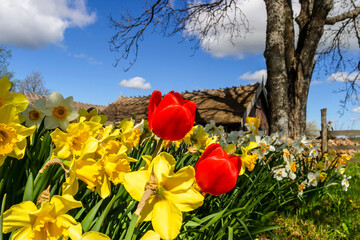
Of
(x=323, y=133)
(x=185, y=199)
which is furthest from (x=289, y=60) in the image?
(x=185, y=199)

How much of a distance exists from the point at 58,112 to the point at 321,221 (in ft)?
11.0

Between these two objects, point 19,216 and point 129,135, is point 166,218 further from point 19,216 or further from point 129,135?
point 129,135

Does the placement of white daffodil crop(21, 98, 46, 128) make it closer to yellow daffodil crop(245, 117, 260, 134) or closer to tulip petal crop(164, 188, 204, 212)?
tulip petal crop(164, 188, 204, 212)

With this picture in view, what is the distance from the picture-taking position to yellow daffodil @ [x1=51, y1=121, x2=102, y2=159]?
860 millimetres

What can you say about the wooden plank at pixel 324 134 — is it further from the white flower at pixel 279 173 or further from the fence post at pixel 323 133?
the white flower at pixel 279 173

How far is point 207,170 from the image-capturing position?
25.8 inches

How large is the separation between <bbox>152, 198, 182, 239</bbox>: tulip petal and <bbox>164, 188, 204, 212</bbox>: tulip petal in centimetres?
1

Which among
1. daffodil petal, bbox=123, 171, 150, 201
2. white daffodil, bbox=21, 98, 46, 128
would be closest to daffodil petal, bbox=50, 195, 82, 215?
daffodil petal, bbox=123, 171, 150, 201

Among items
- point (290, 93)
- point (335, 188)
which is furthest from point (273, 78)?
point (335, 188)

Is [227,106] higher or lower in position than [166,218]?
higher

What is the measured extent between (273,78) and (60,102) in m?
8.02

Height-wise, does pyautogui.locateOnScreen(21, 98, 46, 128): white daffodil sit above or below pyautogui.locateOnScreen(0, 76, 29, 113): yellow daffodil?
below

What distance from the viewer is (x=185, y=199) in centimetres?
61

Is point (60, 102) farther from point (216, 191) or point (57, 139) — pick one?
point (216, 191)
